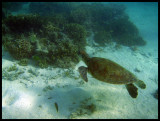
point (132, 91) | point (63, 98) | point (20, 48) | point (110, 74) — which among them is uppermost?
point (20, 48)

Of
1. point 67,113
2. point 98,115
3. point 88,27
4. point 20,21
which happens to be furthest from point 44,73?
point 88,27

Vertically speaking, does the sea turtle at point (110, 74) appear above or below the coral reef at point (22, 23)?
below

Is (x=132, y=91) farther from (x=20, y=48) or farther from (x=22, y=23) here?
(x=22, y=23)

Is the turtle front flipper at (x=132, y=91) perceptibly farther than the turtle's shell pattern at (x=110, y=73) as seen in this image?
No

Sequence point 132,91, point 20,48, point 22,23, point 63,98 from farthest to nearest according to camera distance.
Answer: point 22,23 → point 20,48 → point 63,98 → point 132,91

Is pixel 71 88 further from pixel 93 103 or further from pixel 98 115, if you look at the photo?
pixel 98 115

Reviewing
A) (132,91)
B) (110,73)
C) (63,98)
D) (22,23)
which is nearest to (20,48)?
(22,23)

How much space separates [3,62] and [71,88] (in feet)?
11.0

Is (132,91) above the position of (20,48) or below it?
→ below

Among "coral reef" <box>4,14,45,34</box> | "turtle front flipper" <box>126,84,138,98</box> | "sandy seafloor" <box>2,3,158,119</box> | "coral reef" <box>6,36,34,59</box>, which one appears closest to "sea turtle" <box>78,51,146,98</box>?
"turtle front flipper" <box>126,84,138,98</box>

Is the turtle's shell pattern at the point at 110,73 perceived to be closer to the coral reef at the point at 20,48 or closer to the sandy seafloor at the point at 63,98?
the sandy seafloor at the point at 63,98

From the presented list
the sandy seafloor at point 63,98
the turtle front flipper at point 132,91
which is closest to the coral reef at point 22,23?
the sandy seafloor at point 63,98

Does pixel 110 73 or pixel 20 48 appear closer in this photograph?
pixel 110 73

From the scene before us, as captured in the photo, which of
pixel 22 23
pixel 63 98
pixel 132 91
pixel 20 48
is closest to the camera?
pixel 132 91
